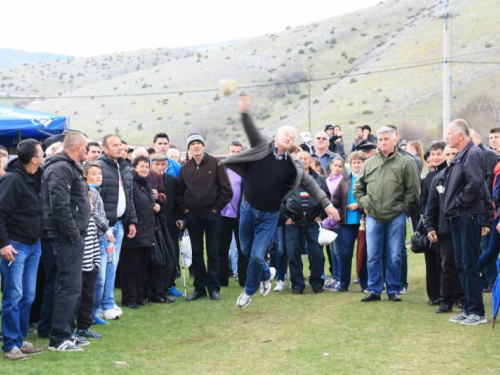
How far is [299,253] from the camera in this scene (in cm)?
1255

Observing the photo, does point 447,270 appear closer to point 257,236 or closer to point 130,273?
point 257,236

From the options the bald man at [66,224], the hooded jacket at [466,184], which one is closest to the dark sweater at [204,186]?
the bald man at [66,224]

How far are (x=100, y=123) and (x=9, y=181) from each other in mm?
68719

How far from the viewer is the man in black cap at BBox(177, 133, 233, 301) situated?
11.9 m

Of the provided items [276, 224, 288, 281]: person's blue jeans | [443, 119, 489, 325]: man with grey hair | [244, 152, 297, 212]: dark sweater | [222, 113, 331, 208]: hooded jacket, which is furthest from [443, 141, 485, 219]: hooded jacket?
[276, 224, 288, 281]: person's blue jeans

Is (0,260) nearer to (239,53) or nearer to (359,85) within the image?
(359,85)

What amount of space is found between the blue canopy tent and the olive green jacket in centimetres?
808

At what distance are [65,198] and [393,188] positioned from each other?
505cm

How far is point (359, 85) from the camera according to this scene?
63000 mm

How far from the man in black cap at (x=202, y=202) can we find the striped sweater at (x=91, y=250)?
2.80 metres

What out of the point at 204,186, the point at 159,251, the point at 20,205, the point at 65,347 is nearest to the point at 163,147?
the point at 204,186

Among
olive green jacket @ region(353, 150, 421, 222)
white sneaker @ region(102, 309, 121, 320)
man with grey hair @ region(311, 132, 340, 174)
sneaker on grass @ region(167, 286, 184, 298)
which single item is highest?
man with grey hair @ region(311, 132, 340, 174)

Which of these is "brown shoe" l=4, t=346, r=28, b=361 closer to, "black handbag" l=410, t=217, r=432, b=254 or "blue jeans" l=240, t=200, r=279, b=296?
"blue jeans" l=240, t=200, r=279, b=296

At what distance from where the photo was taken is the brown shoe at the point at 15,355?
799 centimetres
